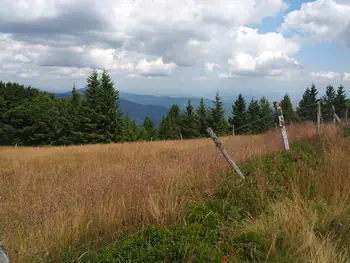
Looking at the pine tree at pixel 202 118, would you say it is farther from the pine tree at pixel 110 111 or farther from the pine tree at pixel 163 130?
the pine tree at pixel 110 111

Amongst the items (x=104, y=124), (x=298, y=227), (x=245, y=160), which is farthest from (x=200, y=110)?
(x=298, y=227)

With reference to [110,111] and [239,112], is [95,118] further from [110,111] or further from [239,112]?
[239,112]

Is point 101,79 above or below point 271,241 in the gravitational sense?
above

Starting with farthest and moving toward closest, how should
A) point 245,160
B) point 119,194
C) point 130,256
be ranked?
point 245,160 < point 119,194 < point 130,256

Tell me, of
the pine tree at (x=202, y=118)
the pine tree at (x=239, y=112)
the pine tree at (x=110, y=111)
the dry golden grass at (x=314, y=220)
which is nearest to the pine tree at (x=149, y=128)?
the pine tree at (x=202, y=118)

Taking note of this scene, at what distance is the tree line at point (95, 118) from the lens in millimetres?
36906

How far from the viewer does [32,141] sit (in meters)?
50.2

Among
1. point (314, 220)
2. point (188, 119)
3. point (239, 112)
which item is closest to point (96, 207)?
point (314, 220)

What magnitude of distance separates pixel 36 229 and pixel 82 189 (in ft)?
3.69

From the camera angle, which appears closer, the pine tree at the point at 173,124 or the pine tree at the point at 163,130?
the pine tree at the point at 173,124

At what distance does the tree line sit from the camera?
3691cm

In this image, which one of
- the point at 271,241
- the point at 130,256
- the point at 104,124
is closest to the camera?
the point at 130,256

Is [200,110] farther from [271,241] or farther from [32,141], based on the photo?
[271,241]

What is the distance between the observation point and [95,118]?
120 ft
